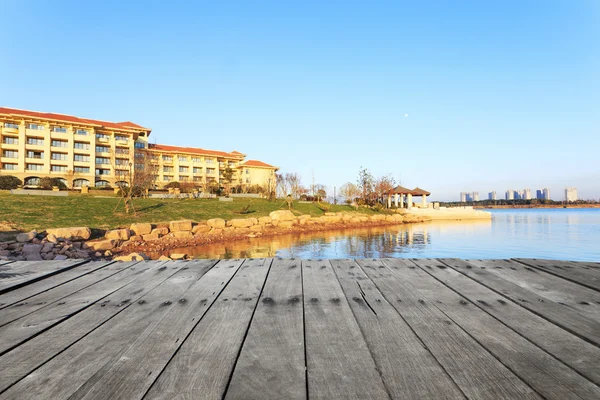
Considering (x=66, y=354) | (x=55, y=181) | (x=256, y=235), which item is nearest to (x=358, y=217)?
(x=256, y=235)

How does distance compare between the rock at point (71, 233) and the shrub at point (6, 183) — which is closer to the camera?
the rock at point (71, 233)

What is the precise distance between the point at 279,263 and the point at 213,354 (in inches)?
51.0

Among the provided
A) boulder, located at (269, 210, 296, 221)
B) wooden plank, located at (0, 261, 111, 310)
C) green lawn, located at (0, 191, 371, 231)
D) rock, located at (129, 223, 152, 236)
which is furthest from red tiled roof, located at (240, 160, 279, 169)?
wooden plank, located at (0, 261, 111, 310)

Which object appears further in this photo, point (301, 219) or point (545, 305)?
point (301, 219)

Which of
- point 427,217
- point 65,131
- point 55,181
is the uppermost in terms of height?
point 65,131

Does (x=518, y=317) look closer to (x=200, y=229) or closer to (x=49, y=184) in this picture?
(x=200, y=229)

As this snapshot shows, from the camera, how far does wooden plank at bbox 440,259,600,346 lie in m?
1.12

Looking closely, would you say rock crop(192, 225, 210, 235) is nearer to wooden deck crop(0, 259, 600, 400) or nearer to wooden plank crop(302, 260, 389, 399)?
wooden deck crop(0, 259, 600, 400)

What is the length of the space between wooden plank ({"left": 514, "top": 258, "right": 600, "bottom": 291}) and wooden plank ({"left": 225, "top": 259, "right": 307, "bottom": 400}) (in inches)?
65.1

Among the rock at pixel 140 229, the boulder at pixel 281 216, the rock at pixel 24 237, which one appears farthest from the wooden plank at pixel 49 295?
the boulder at pixel 281 216

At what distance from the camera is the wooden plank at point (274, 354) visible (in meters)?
0.75

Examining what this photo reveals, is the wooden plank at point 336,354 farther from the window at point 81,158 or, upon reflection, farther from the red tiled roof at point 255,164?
the red tiled roof at point 255,164

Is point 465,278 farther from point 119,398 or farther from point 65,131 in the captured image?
point 65,131

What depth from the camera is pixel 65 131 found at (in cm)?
3559
